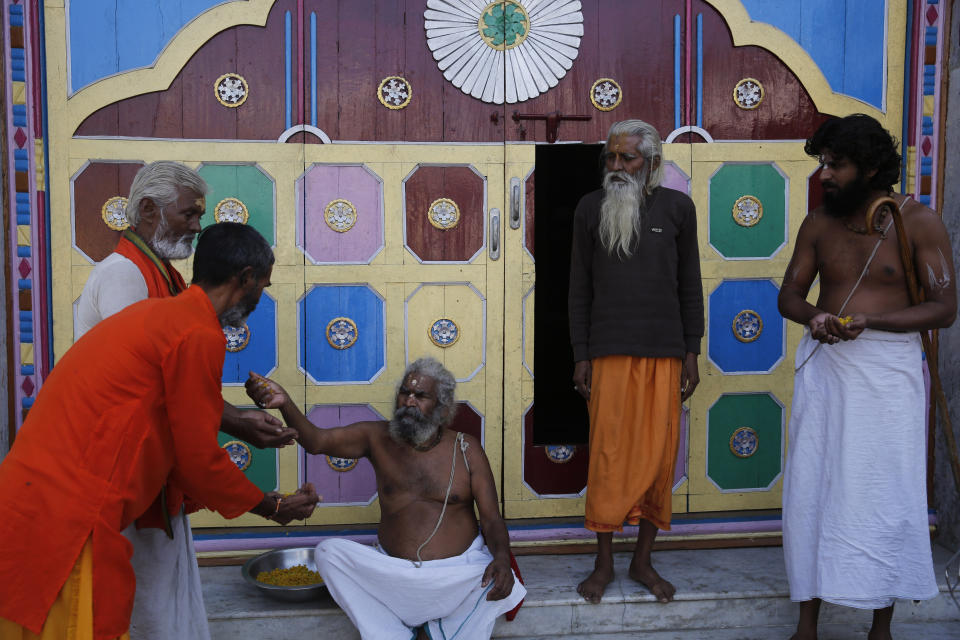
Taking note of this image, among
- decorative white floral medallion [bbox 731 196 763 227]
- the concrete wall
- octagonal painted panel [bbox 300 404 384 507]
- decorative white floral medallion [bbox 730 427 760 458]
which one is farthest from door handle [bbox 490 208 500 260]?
the concrete wall

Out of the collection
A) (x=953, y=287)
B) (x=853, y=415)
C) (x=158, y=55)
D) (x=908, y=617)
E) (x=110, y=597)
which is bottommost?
(x=908, y=617)

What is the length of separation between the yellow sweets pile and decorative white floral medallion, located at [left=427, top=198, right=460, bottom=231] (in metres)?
1.78

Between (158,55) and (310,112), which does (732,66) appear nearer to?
(310,112)

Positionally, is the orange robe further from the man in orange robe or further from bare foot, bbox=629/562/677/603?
bare foot, bbox=629/562/677/603

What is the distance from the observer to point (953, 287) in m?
3.25

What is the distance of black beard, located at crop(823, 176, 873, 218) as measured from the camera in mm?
3293

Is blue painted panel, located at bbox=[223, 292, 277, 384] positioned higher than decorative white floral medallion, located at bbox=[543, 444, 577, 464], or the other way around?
blue painted panel, located at bbox=[223, 292, 277, 384]

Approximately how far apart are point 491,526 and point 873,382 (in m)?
1.65

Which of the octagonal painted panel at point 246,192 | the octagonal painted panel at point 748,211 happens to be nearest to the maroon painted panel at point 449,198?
the octagonal painted panel at point 246,192

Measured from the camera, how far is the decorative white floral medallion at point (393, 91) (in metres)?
4.18

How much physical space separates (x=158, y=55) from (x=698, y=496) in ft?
11.7

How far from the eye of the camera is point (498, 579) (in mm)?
3359

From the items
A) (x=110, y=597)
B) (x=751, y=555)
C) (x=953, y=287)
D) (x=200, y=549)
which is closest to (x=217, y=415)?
(x=110, y=597)

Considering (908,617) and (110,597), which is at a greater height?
(110,597)
